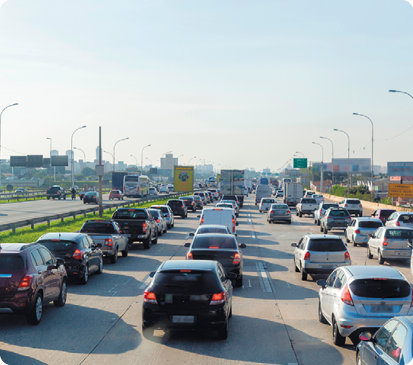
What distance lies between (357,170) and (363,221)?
111 m

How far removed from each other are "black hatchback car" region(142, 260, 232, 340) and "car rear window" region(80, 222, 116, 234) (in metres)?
11.2

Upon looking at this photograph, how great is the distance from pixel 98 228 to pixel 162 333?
35.7 feet

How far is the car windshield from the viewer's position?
15.8 metres

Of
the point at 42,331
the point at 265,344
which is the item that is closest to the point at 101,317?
the point at 42,331

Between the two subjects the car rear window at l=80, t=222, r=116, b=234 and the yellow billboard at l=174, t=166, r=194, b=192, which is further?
the yellow billboard at l=174, t=166, r=194, b=192

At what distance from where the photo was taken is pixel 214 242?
1600cm

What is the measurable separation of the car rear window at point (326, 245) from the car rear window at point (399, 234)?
16.5 ft

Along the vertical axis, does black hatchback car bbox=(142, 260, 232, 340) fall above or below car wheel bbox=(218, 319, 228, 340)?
above

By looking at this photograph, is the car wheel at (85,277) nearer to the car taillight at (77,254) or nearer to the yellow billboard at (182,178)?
the car taillight at (77,254)

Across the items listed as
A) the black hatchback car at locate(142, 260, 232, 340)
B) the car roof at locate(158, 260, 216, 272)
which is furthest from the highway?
the car roof at locate(158, 260, 216, 272)

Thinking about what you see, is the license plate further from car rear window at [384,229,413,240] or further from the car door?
car rear window at [384,229,413,240]

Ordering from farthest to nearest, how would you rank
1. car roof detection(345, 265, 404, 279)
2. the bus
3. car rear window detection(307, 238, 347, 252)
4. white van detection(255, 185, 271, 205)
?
the bus < white van detection(255, 185, 271, 205) < car rear window detection(307, 238, 347, 252) < car roof detection(345, 265, 404, 279)

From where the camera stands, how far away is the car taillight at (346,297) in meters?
9.73

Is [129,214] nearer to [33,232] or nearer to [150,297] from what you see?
[33,232]
